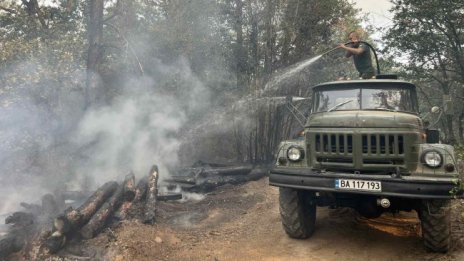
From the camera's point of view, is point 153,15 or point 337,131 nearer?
point 337,131

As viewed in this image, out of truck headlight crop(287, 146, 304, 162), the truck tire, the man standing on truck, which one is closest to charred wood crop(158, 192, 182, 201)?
the truck tire

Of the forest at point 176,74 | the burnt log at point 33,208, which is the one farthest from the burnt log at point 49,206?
the forest at point 176,74

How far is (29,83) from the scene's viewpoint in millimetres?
13992

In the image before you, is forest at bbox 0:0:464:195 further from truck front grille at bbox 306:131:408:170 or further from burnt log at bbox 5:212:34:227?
truck front grille at bbox 306:131:408:170

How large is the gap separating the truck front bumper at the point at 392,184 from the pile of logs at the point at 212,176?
18.8 ft

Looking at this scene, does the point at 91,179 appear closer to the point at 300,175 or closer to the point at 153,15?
the point at 300,175

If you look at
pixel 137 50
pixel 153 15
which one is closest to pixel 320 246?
pixel 137 50

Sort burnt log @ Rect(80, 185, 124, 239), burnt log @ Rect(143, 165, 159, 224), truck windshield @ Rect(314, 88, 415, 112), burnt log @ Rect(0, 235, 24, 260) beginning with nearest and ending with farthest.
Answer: burnt log @ Rect(0, 235, 24, 260)
truck windshield @ Rect(314, 88, 415, 112)
burnt log @ Rect(80, 185, 124, 239)
burnt log @ Rect(143, 165, 159, 224)

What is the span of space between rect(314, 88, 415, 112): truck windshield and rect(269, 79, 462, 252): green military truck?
0.02 meters

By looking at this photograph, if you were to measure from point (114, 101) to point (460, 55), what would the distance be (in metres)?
13.7

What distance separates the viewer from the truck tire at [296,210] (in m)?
6.64

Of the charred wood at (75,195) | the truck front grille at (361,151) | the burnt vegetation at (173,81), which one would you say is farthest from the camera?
the burnt vegetation at (173,81)

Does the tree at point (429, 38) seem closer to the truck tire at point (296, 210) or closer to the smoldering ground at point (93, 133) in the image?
the smoldering ground at point (93, 133)

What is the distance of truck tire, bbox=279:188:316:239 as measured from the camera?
6637 mm
